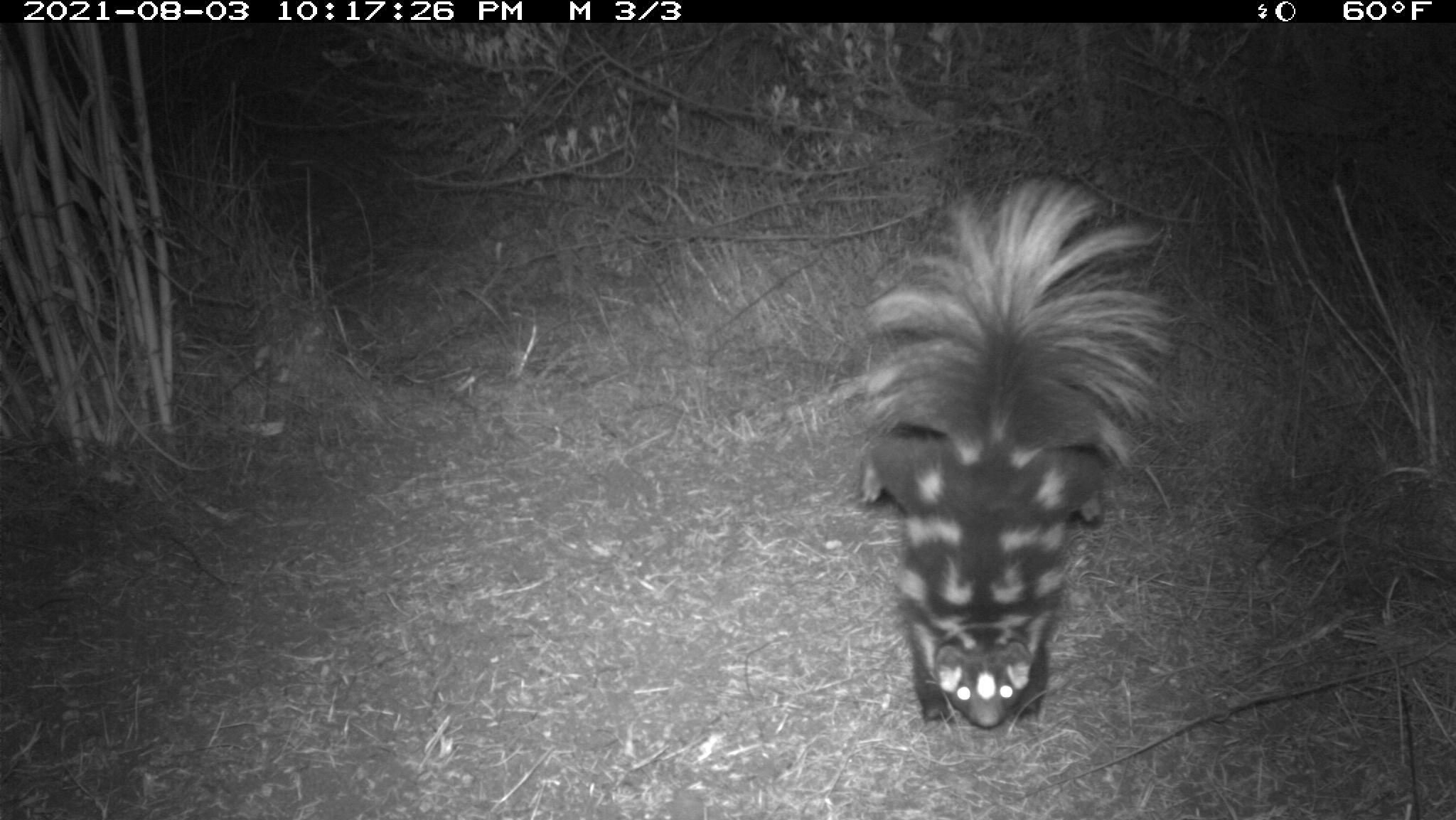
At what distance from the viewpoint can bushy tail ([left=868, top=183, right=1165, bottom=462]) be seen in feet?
12.4

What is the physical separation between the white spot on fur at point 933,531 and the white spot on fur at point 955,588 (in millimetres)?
101

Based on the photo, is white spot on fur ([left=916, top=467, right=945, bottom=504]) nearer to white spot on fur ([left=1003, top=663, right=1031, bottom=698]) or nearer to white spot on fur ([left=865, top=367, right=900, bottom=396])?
white spot on fur ([left=865, top=367, right=900, bottom=396])

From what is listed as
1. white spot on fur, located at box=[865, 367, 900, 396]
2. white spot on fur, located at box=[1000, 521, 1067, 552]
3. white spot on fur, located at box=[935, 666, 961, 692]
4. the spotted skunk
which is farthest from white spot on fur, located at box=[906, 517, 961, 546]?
white spot on fur, located at box=[865, 367, 900, 396]

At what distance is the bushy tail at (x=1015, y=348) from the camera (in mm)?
3781

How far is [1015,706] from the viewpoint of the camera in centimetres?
348

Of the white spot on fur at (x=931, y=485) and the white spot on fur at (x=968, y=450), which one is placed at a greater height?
the white spot on fur at (x=968, y=450)

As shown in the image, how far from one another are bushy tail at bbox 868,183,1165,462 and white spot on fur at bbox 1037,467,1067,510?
0.10 metres

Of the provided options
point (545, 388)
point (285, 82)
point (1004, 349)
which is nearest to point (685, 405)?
point (545, 388)

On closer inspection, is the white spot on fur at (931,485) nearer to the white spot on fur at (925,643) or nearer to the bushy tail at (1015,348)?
the bushy tail at (1015,348)

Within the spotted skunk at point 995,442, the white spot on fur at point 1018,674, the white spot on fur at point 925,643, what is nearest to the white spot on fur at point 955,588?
the spotted skunk at point 995,442

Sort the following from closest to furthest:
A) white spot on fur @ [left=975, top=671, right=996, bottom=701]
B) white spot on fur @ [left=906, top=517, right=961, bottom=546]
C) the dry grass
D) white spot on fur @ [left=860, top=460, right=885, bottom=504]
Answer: the dry grass
white spot on fur @ [left=975, top=671, right=996, bottom=701]
white spot on fur @ [left=906, top=517, right=961, bottom=546]
white spot on fur @ [left=860, top=460, right=885, bottom=504]

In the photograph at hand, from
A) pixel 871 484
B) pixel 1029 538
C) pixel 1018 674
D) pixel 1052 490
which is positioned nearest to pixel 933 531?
pixel 1029 538

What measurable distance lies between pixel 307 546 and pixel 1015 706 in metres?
2.50

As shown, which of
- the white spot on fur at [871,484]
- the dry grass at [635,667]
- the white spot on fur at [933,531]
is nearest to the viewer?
the dry grass at [635,667]
